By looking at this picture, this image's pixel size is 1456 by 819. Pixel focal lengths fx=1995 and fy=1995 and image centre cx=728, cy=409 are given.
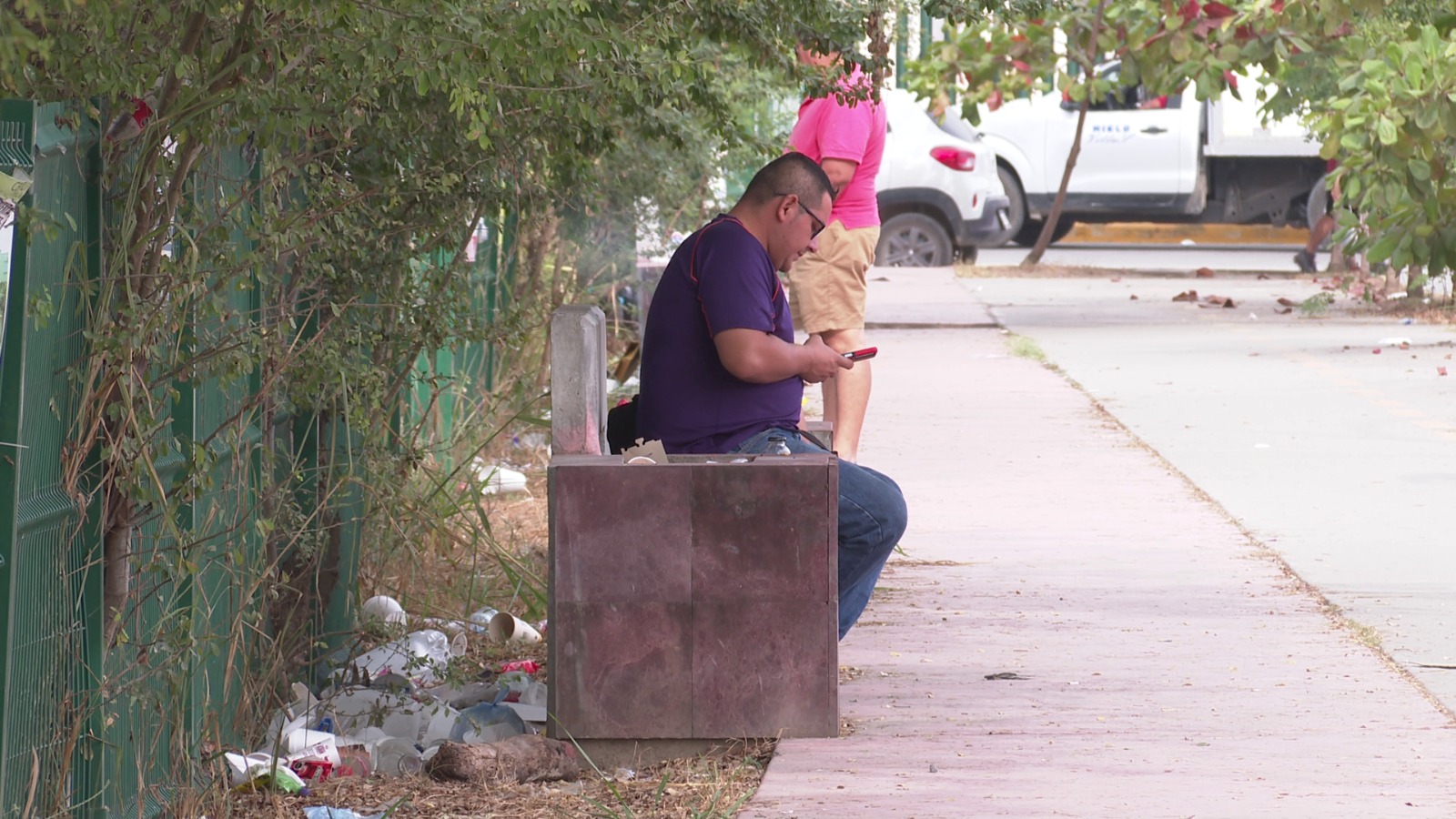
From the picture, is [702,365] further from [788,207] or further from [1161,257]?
[1161,257]

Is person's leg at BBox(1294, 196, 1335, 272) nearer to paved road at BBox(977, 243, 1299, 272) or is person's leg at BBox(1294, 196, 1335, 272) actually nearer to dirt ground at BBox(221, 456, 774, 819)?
paved road at BBox(977, 243, 1299, 272)

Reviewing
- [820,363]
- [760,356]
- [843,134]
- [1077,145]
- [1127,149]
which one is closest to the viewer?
[760,356]

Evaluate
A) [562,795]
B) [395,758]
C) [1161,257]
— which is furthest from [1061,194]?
[562,795]

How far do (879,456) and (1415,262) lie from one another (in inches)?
223

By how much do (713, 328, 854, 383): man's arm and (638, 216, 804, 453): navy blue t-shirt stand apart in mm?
86

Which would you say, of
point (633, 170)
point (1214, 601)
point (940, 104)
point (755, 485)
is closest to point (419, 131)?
point (755, 485)

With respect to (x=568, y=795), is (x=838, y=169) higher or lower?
higher

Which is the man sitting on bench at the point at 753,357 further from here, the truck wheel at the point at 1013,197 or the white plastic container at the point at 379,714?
the truck wheel at the point at 1013,197

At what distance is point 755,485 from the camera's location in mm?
4551

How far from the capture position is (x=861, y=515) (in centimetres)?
495

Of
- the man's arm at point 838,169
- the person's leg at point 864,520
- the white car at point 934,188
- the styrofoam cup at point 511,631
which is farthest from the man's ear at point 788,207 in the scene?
the white car at point 934,188

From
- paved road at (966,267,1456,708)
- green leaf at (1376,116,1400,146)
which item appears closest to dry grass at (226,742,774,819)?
paved road at (966,267,1456,708)

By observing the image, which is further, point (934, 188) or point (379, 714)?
point (934, 188)

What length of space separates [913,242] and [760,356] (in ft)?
60.0
